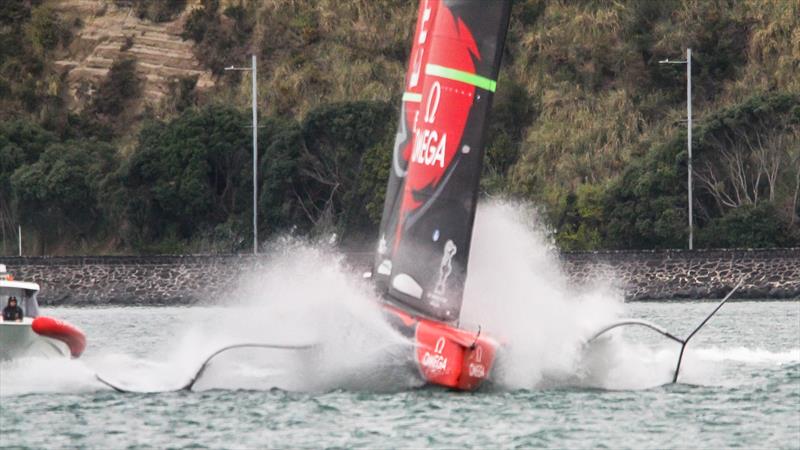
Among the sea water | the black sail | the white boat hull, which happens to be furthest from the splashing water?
the black sail

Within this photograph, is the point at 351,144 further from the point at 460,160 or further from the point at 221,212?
the point at 460,160

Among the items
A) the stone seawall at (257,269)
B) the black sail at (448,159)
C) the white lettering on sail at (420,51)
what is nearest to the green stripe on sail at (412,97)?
the white lettering on sail at (420,51)

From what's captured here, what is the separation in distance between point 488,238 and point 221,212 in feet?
135

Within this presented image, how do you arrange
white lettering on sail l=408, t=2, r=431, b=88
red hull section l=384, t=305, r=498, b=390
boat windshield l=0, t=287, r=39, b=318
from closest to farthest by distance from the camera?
red hull section l=384, t=305, r=498, b=390 < white lettering on sail l=408, t=2, r=431, b=88 < boat windshield l=0, t=287, r=39, b=318

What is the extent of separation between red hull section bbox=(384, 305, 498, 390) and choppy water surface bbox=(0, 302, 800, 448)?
0.26 metres

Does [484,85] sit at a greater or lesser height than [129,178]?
greater

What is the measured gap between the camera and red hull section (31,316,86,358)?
28219 mm

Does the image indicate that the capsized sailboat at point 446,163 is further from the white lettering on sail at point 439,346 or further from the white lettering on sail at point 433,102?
the white lettering on sail at point 439,346

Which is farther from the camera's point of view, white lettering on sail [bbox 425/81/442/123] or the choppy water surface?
white lettering on sail [bbox 425/81/442/123]

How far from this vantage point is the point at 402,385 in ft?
81.5

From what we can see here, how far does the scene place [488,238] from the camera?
93.2 ft

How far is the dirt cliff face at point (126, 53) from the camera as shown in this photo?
268 feet

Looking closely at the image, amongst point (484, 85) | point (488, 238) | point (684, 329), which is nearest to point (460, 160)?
point (484, 85)

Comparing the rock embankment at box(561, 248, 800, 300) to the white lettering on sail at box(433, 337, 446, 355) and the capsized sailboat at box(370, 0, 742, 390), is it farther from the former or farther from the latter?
the white lettering on sail at box(433, 337, 446, 355)
